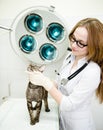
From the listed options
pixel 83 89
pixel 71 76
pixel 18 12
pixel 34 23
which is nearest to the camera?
pixel 83 89

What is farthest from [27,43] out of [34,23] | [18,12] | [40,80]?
[40,80]

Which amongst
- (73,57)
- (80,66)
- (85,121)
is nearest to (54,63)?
(73,57)

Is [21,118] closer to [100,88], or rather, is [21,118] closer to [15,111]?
[15,111]

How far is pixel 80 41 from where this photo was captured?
135cm

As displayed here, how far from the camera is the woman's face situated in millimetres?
1337

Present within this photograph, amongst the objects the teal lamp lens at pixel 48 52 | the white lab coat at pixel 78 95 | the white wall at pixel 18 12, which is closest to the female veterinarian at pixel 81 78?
the white lab coat at pixel 78 95

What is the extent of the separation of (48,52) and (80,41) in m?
0.54

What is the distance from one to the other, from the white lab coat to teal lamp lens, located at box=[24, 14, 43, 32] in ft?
1.28

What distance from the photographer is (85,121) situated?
1502mm

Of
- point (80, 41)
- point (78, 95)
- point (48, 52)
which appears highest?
point (80, 41)

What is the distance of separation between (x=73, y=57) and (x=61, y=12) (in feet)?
1.79

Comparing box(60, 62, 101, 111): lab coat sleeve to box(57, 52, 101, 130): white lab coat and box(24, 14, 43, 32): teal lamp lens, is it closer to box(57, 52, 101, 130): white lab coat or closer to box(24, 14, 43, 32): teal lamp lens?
box(57, 52, 101, 130): white lab coat

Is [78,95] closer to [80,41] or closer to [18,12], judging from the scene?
[80,41]

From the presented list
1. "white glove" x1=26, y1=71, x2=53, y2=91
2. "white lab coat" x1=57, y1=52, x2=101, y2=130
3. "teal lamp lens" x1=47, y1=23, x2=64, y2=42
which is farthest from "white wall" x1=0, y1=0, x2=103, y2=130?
"white glove" x1=26, y1=71, x2=53, y2=91
